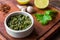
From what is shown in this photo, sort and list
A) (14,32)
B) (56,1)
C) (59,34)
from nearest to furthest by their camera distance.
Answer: (14,32) → (59,34) → (56,1)

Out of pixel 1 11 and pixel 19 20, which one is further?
pixel 1 11

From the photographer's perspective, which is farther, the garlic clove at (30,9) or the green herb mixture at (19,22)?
the garlic clove at (30,9)

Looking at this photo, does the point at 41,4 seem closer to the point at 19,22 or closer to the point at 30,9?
the point at 30,9

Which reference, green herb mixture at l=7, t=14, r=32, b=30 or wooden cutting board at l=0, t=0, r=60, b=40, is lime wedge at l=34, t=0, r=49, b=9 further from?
green herb mixture at l=7, t=14, r=32, b=30

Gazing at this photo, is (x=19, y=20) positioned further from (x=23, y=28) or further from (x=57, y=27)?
(x=57, y=27)

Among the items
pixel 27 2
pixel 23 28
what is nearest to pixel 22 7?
pixel 27 2

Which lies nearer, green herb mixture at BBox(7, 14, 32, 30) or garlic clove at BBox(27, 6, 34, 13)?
green herb mixture at BBox(7, 14, 32, 30)

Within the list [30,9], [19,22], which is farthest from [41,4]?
[19,22]

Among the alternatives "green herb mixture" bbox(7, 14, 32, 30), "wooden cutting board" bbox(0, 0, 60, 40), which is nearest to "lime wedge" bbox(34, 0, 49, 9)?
"wooden cutting board" bbox(0, 0, 60, 40)

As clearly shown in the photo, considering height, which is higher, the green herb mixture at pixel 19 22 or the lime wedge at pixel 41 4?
the lime wedge at pixel 41 4

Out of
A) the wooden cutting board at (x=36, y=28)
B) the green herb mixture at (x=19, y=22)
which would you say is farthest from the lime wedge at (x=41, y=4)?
the green herb mixture at (x=19, y=22)

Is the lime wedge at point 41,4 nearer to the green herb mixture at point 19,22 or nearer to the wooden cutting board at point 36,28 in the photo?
the wooden cutting board at point 36,28
